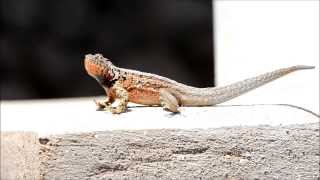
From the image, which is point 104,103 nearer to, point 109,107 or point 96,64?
point 109,107

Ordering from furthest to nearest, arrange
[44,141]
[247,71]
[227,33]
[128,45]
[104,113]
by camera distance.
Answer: [128,45] → [227,33] → [247,71] → [104,113] → [44,141]

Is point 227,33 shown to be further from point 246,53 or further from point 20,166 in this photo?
point 20,166

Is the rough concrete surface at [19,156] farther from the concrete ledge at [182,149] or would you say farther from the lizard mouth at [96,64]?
the lizard mouth at [96,64]

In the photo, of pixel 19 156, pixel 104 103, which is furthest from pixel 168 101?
pixel 19 156

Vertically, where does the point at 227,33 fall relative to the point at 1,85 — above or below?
above

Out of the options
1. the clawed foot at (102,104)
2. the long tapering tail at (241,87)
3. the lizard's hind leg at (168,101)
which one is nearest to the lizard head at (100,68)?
the clawed foot at (102,104)

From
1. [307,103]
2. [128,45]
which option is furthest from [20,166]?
[128,45]

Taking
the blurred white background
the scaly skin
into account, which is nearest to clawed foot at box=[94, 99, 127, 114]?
the scaly skin

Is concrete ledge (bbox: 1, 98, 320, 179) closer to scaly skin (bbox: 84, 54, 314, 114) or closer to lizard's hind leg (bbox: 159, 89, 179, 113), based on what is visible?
lizard's hind leg (bbox: 159, 89, 179, 113)
